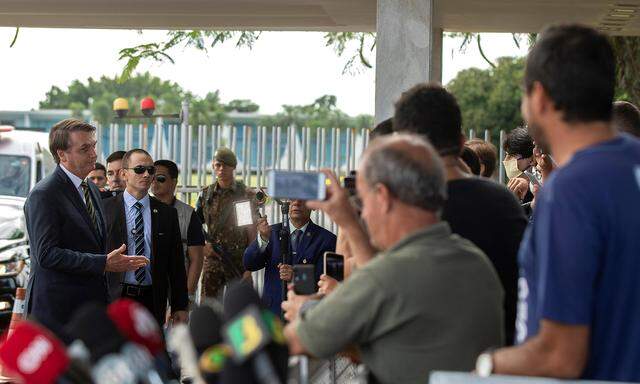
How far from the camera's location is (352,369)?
7.61 meters

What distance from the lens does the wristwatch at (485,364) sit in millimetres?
3172

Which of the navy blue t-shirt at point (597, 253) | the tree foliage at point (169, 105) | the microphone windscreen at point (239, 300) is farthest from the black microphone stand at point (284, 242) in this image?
the tree foliage at point (169, 105)

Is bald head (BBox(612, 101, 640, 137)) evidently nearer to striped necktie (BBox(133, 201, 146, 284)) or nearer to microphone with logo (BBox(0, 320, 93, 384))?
microphone with logo (BBox(0, 320, 93, 384))

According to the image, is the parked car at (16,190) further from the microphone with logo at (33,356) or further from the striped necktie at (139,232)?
the microphone with logo at (33,356)

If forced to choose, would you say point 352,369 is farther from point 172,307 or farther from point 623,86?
point 623,86

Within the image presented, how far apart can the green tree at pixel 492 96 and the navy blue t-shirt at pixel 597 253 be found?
179ft

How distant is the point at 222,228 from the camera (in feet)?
36.9

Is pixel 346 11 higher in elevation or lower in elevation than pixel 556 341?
higher

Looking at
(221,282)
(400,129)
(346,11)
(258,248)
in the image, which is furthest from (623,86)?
(400,129)

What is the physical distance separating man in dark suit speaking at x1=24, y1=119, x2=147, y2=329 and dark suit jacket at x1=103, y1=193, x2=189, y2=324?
105cm

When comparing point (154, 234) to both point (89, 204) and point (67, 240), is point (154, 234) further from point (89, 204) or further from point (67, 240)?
point (67, 240)

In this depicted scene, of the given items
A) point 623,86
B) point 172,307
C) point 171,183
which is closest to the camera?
point 172,307

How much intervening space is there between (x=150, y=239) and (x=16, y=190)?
6356 millimetres

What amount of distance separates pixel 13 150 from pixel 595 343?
11950 mm
